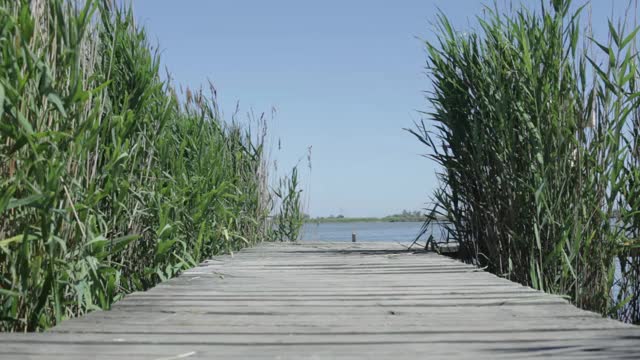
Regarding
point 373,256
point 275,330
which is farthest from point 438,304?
point 373,256

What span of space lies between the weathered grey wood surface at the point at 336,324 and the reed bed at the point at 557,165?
46 centimetres

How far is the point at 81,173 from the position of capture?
8.87 feet

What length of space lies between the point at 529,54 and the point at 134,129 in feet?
6.86

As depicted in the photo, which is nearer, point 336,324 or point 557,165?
point 336,324

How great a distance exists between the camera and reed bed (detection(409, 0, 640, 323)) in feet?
11.6

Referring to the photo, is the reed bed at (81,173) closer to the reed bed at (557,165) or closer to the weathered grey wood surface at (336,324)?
the weathered grey wood surface at (336,324)

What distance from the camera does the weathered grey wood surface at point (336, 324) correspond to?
180 centimetres

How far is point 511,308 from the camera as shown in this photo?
2.45m

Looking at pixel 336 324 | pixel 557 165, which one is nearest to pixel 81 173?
pixel 336 324

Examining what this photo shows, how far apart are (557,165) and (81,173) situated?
2.30 meters

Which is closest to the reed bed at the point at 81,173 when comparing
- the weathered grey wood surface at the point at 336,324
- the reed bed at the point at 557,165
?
the weathered grey wood surface at the point at 336,324

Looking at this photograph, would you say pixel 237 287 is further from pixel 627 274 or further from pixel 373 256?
pixel 627 274

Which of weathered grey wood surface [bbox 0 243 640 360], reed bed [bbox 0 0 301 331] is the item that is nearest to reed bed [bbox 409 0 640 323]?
weathered grey wood surface [bbox 0 243 640 360]

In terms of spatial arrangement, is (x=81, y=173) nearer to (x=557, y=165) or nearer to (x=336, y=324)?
(x=336, y=324)
